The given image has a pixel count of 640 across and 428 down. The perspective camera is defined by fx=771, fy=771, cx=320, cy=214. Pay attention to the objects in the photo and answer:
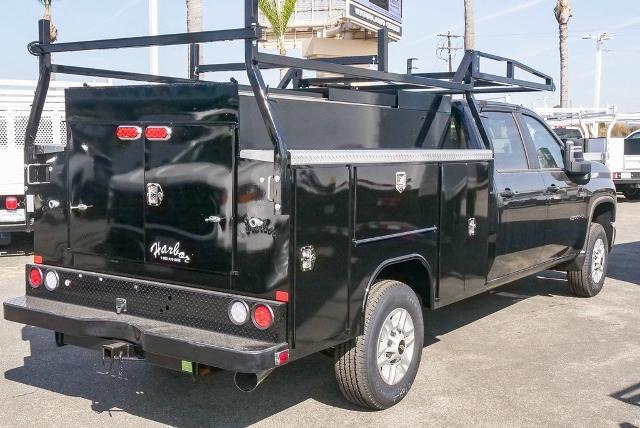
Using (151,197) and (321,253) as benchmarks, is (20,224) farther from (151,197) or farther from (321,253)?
(321,253)

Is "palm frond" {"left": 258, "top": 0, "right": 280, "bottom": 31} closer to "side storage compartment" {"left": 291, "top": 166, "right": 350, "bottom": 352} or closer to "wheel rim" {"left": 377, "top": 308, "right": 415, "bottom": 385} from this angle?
"wheel rim" {"left": 377, "top": 308, "right": 415, "bottom": 385}

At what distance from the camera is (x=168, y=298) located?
4.69 m

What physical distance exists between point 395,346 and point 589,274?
4.08m

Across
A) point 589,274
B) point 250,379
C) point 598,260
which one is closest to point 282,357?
point 250,379

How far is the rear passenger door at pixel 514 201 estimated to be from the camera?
6605 millimetres

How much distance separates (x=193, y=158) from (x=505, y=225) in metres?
3.15

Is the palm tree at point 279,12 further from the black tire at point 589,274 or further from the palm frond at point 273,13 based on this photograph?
the black tire at point 589,274

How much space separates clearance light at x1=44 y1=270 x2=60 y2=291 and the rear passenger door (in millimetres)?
3443

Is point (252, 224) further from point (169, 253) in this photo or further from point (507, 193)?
point (507, 193)

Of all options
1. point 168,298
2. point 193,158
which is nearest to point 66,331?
point 168,298

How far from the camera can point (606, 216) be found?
29.6 feet

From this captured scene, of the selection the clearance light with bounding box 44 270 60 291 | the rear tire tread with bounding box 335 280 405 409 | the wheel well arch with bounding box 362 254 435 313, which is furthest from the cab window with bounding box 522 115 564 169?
the clearance light with bounding box 44 270 60 291

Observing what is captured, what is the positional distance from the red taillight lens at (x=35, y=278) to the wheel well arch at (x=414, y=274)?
2289 mm

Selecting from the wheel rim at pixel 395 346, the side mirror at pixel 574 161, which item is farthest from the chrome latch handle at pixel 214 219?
the side mirror at pixel 574 161
